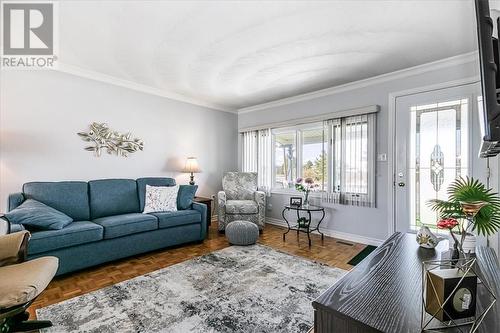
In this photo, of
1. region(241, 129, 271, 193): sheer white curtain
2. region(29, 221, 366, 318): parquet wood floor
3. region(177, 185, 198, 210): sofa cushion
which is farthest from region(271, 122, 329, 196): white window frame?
region(177, 185, 198, 210): sofa cushion

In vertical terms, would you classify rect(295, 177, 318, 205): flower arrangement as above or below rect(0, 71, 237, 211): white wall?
below

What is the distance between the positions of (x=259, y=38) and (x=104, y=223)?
8.35 ft

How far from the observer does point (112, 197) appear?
3223 millimetres

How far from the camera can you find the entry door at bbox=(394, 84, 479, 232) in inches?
108

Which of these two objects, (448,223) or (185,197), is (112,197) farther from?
(448,223)

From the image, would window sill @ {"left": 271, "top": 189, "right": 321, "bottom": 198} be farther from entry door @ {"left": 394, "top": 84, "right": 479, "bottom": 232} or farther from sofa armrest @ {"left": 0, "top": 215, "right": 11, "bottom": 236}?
sofa armrest @ {"left": 0, "top": 215, "right": 11, "bottom": 236}

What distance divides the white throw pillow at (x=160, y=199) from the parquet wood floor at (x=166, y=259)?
55 cm

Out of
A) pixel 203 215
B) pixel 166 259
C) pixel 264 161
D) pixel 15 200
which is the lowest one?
pixel 166 259

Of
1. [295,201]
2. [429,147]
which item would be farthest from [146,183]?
[429,147]

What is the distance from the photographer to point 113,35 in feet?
7.79

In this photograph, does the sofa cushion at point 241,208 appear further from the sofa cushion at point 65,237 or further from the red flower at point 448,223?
the red flower at point 448,223

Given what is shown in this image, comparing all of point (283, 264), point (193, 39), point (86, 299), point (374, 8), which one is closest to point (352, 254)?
point (283, 264)

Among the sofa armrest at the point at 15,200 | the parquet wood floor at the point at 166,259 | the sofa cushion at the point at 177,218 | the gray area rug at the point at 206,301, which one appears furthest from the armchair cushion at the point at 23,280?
the sofa cushion at the point at 177,218

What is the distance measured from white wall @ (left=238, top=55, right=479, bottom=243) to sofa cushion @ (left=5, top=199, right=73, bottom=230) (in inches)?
135
